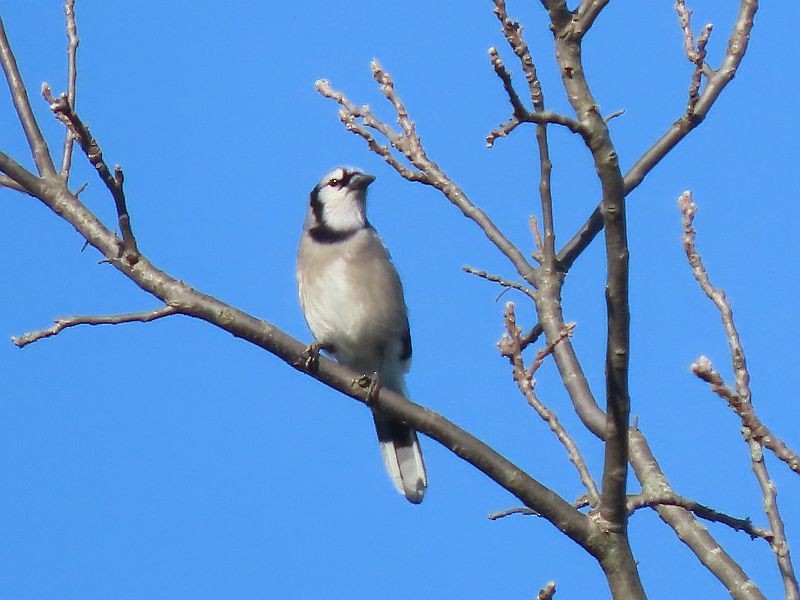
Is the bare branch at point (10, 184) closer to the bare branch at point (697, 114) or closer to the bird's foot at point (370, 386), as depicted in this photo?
the bird's foot at point (370, 386)

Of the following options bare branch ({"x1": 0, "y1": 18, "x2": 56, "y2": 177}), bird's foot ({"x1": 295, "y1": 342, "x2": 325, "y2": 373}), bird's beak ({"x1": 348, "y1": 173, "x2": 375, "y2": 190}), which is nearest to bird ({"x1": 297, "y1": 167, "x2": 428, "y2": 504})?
bird's beak ({"x1": 348, "y1": 173, "x2": 375, "y2": 190})

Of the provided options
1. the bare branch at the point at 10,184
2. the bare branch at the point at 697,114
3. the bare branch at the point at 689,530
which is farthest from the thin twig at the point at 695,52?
the bare branch at the point at 10,184

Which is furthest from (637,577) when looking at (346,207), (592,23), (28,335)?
(346,207)

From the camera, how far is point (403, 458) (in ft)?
21.0

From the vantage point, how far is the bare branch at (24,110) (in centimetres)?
400

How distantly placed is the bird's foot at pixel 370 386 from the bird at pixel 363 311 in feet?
6.38

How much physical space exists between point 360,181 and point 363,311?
0.94 m

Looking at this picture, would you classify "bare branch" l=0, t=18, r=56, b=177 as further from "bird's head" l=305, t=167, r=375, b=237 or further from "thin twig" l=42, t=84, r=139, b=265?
"bird's head" l=305, t=167, r=375, b=237

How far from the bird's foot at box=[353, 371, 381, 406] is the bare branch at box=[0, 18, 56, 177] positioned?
3.97 ft

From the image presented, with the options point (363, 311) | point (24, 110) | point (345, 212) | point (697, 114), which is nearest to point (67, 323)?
point (24, 110)

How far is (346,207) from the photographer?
268 inches

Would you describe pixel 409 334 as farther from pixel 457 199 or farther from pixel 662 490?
pixel 662 490

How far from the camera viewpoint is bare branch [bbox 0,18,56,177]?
400 centimetres

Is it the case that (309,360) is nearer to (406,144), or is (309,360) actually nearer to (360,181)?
(406,144)
